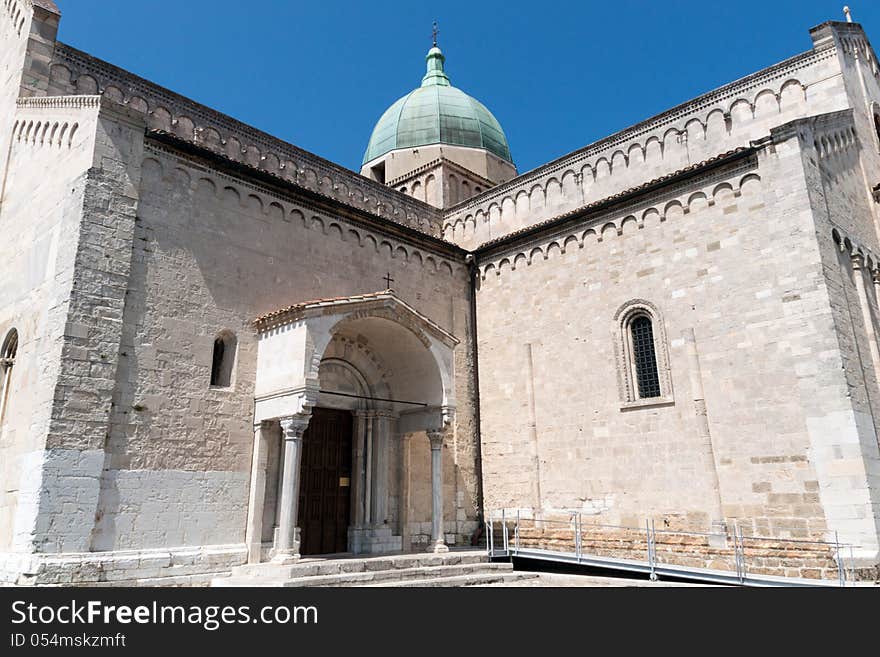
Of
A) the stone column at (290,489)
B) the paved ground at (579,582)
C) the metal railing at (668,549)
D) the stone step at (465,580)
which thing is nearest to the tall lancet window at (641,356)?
the metal railing at (668,549)

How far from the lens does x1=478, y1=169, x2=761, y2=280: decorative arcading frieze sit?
13.3m

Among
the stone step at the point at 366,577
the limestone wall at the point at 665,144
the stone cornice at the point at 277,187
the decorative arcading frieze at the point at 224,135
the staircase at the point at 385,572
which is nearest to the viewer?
the stone step at the point at 366,577

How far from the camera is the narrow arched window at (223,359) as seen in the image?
1184 centimetres

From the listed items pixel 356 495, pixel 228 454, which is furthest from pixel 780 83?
pixel 228 454

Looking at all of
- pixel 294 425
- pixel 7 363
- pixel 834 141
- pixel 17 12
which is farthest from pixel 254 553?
pixel 834 141

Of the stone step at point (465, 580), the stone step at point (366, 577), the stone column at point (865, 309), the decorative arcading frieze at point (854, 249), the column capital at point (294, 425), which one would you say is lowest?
the stone step at point (465, 580)

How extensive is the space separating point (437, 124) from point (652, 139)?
9.11 m

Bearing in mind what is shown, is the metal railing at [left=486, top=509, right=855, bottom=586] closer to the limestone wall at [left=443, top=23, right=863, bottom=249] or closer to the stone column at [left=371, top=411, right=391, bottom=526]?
the stone column at [left=371, top=411, right=391, bottom=526]

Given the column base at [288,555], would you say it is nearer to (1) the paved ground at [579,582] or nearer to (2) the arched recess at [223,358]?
(2) the arched recess at [223,358]

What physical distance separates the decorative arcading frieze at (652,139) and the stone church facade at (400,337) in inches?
2.6

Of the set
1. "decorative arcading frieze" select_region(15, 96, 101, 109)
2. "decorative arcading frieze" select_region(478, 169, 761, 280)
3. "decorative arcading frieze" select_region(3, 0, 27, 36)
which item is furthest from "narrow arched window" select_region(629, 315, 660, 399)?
"decorative arcading frieze" select_region(3, 0, 27, 36)

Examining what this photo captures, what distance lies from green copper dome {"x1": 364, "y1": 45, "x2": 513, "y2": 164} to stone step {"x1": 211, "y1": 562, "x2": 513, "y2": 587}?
1537cm
